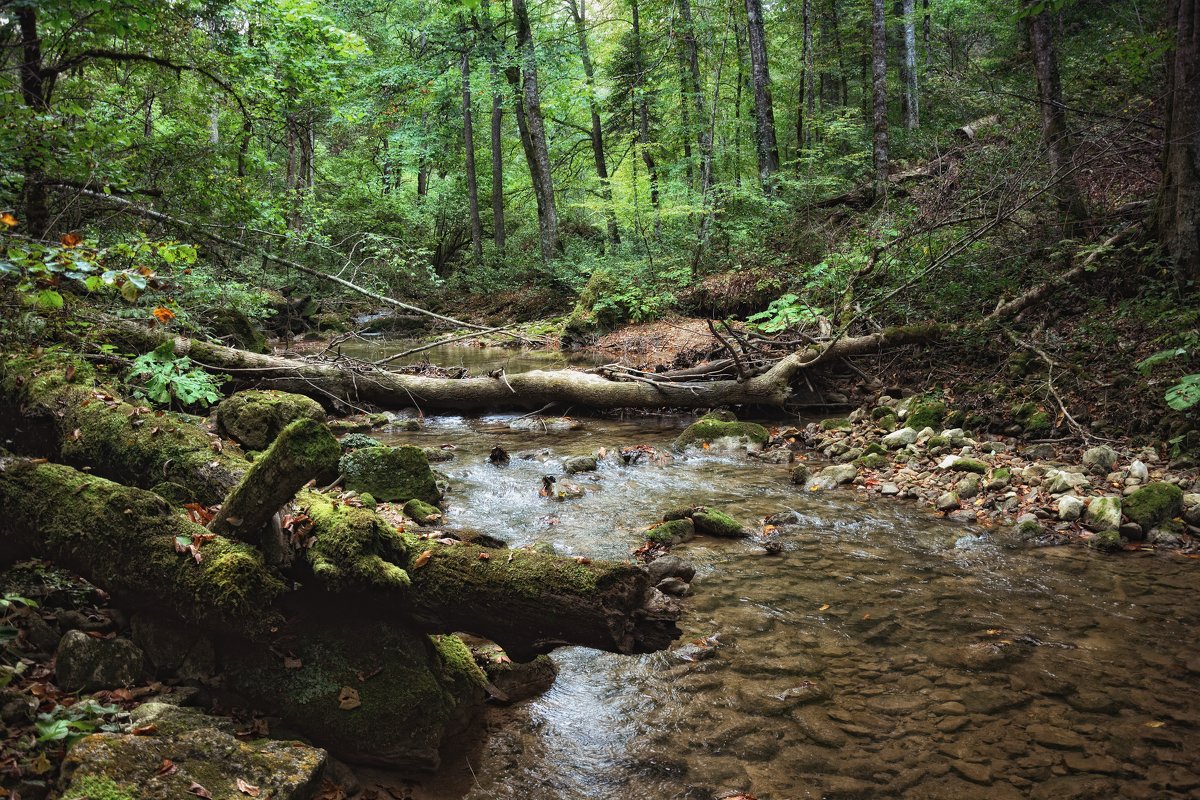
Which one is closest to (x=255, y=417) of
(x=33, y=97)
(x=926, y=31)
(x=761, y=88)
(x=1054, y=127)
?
(x=33, y=97)

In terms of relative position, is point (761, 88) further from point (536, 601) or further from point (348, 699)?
point (348, 699)

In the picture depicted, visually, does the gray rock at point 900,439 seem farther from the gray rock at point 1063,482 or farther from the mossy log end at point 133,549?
the mossy log end at point 133,549

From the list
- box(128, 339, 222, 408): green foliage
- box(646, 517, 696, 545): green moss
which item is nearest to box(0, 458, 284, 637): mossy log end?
box(128, 339, 222, 408): green foliage

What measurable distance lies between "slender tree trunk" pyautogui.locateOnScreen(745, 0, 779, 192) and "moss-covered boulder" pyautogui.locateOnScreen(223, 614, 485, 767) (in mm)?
16568

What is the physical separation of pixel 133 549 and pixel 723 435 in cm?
718

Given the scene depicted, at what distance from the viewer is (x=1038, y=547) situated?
5344 millimetres

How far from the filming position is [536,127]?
20.2 meters

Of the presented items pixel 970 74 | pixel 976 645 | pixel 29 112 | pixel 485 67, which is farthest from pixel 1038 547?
pixel 485 67

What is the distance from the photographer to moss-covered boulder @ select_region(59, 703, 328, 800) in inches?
84.8

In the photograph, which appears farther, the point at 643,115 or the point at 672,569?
the point at 643,115

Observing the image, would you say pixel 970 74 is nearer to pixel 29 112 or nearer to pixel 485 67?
pixel 485 67

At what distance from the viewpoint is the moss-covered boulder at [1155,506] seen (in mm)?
5250

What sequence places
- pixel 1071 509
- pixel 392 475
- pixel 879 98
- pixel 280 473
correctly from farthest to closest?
pixel 879 98 → pixel 392 475 → pixel 1071 509 → pixel 280 473

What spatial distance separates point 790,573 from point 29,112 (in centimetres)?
713
